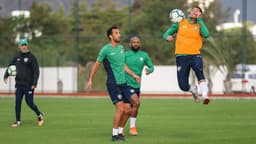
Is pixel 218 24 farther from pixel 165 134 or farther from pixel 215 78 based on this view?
pixel 165 134

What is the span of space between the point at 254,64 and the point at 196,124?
38.6 m

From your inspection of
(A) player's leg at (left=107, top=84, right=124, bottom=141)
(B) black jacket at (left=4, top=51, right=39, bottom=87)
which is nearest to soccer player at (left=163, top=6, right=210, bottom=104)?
(A) player's leg at (left=107, top=84, right=124, bottom=141)

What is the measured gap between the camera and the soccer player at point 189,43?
16.8 m

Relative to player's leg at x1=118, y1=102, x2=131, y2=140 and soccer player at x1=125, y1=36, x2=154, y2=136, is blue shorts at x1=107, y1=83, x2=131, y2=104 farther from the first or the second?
→ soccer player at x1=125, y1=36, x2=154, y2=136

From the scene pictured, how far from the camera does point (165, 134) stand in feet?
56.6

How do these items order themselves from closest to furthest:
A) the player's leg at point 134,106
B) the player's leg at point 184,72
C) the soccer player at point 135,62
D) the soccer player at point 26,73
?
1. the player's leg at point 184,72
2. the player's leg at point 134,106
3. the soccer player at point 135,62
4. the soccer player at point 26,73

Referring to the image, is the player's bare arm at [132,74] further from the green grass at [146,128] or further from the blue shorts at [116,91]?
the green grass at [146,128]

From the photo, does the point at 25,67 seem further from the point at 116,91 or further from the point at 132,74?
the point at 116,91

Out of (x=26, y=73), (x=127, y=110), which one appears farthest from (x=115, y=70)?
(x=26, y=73)

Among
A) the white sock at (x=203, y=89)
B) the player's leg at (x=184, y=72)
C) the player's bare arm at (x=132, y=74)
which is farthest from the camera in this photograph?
the player's bare arm at (x=132, y=74)

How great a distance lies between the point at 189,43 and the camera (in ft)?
55.6

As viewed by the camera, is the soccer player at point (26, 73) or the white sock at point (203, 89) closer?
the white sock at point (203, 89)

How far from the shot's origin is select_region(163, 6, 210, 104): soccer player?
16.8 m

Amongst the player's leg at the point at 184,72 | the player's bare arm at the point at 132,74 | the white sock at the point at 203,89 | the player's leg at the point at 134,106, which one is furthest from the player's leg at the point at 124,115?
the white sock at the point at 203,89
